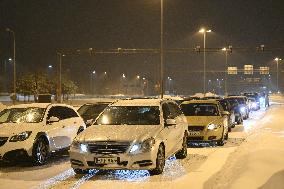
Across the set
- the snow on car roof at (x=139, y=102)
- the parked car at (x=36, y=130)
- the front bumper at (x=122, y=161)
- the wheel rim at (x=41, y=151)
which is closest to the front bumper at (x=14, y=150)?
the parked car at (x=36, y=130)

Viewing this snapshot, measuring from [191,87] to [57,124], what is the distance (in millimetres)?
158446

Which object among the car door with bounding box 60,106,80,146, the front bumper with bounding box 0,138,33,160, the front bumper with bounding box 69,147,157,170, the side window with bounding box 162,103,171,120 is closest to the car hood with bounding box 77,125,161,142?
the front bumper with bounding box 69,147,157,170

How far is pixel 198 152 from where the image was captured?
52.0ft

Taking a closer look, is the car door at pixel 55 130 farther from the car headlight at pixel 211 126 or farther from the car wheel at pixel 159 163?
the car headlight at pixel 211 126

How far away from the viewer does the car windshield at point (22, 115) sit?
14.1m

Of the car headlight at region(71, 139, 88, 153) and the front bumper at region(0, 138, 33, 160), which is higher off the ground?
the car headlight at region(71, 139, 88, 153)

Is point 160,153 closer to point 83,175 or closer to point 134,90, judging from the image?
point 83,175

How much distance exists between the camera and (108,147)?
10.8 metres

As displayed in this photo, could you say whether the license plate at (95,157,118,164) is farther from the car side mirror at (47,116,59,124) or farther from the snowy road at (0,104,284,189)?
the car side mirror at (47,116,59,124)

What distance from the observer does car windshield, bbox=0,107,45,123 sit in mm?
14141

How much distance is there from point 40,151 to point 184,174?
158 inches

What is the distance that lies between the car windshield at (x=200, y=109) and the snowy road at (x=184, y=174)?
12.6ft

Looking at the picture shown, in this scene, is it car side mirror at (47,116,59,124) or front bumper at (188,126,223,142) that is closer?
car side mirror at (47,116,59,124)

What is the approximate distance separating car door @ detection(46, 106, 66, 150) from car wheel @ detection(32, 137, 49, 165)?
30 centimetres
